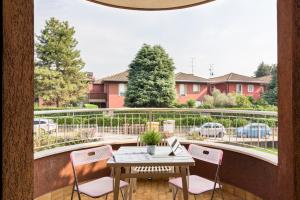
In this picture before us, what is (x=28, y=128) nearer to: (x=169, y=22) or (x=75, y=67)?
(x=75, y=67)

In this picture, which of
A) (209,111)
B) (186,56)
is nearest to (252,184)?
(209,111)

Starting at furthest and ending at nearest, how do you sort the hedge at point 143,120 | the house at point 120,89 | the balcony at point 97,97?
1. the balcony at point 97,97
2. the house at point 120,89
3. the hedge at point 143,120

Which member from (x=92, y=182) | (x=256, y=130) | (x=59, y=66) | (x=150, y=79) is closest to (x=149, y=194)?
(x=92, y=182)

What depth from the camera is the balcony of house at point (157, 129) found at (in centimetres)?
328

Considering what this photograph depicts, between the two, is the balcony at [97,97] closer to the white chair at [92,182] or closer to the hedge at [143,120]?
the hedge at [143,120]

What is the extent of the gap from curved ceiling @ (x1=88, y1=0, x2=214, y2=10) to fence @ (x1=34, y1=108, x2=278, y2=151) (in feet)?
5.70

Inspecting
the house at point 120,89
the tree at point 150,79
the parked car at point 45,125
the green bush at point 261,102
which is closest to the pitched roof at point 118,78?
the house at point 120,89

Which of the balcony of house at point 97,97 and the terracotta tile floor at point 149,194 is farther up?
the balcony of house at point 97,97

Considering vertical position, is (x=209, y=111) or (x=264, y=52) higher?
(x=264, y=52)

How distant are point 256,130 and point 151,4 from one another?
7.53ft

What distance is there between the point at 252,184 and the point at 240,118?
1.12 metres

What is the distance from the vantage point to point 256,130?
11.8 ft

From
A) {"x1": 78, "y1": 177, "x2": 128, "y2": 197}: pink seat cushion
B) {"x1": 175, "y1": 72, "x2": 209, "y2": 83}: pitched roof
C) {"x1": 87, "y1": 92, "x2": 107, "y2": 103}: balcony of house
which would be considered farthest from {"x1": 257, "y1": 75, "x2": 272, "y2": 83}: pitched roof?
{"x1": 78, "y1": 177, "x2": 128, "y2": 197}: pink seat cushion

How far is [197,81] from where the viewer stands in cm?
2072
